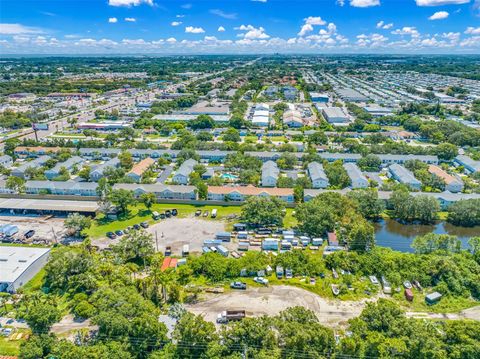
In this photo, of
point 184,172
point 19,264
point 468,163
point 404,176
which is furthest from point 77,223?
point 468,163

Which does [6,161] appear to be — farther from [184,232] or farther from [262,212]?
[262,212]

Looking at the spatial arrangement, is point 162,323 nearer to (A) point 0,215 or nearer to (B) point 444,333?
(B) point 444,333

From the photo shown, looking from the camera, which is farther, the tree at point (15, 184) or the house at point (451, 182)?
the house at point (451, 182)

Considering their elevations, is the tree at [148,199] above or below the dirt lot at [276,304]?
above

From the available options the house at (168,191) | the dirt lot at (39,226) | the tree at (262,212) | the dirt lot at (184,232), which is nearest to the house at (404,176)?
the tree at (262,212)

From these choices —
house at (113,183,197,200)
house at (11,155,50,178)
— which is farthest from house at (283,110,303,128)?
Answer: house at (11,155,50,178)

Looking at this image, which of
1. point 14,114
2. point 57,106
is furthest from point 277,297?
point 57,106

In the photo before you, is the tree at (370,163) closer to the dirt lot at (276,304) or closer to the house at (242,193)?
the house at (242,193)
